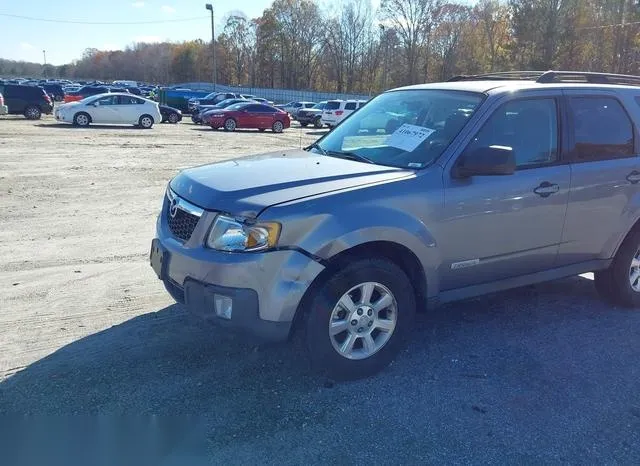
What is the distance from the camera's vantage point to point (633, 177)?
4.85 metres

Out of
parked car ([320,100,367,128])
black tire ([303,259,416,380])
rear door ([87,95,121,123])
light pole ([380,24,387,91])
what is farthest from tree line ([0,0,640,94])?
black tire ([303,259,416,380])

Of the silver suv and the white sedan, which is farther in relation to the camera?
the white sedan

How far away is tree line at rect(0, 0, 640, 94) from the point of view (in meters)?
52.1

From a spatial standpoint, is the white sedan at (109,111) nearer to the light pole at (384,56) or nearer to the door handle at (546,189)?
the door handle at (546,189)

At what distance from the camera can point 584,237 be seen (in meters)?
4.70

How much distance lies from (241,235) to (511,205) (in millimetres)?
2058

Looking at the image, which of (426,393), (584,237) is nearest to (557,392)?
(426,393)

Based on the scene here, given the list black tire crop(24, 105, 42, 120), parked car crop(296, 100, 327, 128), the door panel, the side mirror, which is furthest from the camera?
parked car crop(296, 100, 327, 128)

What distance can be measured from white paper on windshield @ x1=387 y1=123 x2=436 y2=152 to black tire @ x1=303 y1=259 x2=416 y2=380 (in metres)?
0.98

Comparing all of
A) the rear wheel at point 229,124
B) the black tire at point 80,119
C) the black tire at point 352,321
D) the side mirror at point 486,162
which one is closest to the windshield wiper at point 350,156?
the side mirror at point 486,162

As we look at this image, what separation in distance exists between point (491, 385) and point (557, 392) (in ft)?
1.39

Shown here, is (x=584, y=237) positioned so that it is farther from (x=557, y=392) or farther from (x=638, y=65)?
(x=638, y=65)

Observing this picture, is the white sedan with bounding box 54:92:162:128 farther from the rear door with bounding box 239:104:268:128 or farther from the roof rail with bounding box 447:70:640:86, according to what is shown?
the roof rail with bounding box 447:70:640:86

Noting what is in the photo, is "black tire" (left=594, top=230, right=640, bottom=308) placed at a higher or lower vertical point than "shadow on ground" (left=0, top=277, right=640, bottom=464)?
higher
